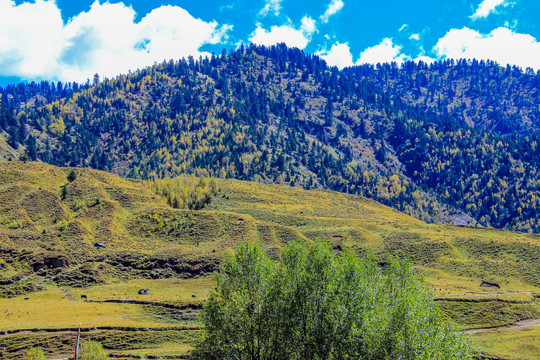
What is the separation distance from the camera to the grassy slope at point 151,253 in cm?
8238

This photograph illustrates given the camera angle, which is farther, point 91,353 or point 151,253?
point 151,253

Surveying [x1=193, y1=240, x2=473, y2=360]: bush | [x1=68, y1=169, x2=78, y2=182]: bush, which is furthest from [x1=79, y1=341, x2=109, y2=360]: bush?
[x1=68, y1=169, x2=78, y2=182]: bush

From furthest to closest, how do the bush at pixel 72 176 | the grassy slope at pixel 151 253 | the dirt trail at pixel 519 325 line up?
the bush at pixel 72 176 < the dirt trail at pixel 519 325 < the grassy slope at pixel 151 253

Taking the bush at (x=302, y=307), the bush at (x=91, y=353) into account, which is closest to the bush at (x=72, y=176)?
the bush at (x=91, y=353)

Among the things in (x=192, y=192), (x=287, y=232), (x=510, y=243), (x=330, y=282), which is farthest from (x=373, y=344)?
(x=192, y=192)

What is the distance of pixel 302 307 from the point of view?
1385 inches

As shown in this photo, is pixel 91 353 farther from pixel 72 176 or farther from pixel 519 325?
pixel 72 176

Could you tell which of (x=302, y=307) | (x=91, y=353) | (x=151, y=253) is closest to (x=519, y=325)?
(x=302, y=307)

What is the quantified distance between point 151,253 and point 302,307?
99.3 meters

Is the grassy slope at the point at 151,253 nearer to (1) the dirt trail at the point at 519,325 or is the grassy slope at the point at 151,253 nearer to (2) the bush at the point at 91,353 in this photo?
(1) the dirt trail at the point at 519,325

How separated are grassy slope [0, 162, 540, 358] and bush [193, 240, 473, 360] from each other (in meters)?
35.8

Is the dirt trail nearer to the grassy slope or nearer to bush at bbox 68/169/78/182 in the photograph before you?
the grassy slope

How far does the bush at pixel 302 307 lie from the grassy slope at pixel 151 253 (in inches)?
1408

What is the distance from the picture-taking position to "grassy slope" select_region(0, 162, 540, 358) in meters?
82.4
